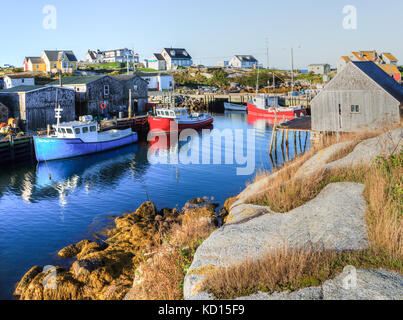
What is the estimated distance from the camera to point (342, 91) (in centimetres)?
2731

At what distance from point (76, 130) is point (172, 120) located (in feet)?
54.4

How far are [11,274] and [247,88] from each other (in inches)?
3642

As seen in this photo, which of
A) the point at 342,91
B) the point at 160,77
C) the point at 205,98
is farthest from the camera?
the point at 160,77

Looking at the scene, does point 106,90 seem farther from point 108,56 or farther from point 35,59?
point 108,56

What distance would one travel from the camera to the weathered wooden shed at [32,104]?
132 ft

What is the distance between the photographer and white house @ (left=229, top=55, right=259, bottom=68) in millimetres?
140750

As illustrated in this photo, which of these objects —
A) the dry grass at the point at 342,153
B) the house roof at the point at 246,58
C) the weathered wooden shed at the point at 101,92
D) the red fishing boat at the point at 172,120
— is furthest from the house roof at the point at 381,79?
the house roof at the point at 246,58

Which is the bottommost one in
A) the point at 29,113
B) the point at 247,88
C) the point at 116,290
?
the point at 116,290

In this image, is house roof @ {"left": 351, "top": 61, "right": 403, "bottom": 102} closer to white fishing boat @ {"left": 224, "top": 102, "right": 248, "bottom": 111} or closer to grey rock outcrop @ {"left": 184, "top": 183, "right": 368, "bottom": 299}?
grey rock outcrop @ {"left": 184, "top": 183, "right": 368, "bottom": 299}

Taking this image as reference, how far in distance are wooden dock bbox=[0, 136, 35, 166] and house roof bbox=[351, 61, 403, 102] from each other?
28.7 m
